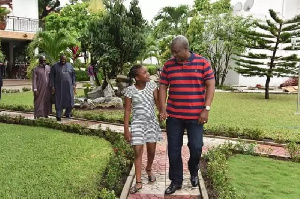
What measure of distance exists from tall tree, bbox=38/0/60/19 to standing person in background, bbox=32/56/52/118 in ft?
85.4

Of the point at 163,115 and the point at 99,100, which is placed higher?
the point at 163,115

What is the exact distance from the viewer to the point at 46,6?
34.5m

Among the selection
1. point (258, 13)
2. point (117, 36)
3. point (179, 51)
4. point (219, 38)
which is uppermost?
point (258, 13)

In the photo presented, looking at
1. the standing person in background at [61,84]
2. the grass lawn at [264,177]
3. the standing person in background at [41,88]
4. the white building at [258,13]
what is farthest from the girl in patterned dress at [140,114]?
the white building at [258,13]

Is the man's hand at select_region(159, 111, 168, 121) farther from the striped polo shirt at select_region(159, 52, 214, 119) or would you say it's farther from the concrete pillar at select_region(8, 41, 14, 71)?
the concrete pillar at select_region(8, 41, 14, 71)

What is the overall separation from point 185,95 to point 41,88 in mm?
5865

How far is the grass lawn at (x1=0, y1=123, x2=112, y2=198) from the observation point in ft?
14.2

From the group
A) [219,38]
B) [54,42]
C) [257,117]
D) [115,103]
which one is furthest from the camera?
[219,38]

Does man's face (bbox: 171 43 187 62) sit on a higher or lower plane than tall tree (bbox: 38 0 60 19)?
lower

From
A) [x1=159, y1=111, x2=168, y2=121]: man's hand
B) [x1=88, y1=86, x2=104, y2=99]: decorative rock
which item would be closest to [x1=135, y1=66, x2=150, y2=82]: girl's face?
[x1=159, y1=111, x2=168, y2=121]: man's hand

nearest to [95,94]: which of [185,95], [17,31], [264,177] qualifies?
[264,177]

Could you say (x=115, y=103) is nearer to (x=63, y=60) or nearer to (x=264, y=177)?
(x=63, y=60)

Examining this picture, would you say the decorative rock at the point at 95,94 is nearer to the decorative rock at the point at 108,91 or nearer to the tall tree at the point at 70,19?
the decorative rock at the point at 108,91

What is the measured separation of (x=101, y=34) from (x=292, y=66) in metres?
8.96
